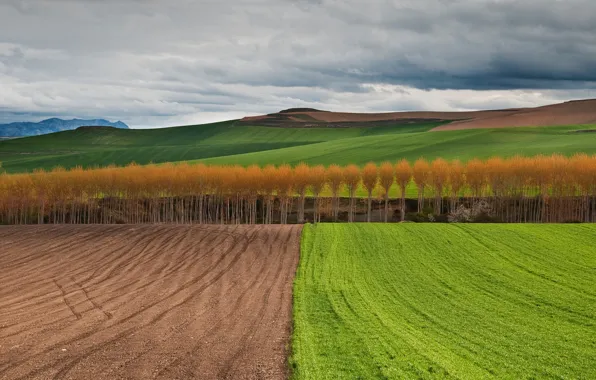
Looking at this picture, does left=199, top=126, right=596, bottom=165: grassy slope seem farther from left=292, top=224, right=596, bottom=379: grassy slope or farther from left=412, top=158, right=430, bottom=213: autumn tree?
left=292, top=224, right=596, bottom=379: grassy slope

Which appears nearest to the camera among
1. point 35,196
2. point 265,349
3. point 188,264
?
point 265,349

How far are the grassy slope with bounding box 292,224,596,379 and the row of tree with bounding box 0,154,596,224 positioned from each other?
1151 inches

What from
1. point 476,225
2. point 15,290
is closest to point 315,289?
point 15,290

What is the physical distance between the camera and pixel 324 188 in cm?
9169

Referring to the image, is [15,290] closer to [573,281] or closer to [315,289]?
[315,289]

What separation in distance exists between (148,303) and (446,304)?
16.9 meters

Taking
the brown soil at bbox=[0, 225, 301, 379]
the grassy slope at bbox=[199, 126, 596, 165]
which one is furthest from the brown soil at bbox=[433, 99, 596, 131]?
the brown soil at bbox=[0, 225, 301, 379]

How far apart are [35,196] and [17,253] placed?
36.5 m

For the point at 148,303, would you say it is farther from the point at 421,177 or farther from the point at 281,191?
the point at 421,177

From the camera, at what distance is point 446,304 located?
32.4 metres

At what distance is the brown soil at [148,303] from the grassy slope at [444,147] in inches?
3189

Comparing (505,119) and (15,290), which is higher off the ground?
(505,119)

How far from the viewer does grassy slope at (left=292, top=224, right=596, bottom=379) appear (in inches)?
861

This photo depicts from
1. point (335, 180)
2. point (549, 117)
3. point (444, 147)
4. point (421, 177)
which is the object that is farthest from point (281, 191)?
point (549, 117)
